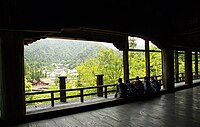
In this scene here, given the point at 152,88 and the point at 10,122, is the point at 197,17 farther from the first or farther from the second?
the point at 10,122

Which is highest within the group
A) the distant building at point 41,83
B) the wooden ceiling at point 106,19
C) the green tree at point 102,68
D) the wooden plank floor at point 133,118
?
the wooden ceiling at point 106,19

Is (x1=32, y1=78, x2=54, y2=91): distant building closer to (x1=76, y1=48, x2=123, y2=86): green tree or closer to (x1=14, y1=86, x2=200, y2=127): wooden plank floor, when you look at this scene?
(x1=76, y1=48, x2=123, y2=86): green tree

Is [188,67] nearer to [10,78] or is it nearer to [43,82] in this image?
[10,78]

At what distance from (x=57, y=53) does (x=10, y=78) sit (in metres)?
21.1

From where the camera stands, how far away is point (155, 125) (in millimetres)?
Result: 3227

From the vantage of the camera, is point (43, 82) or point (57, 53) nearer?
point (43, 82)

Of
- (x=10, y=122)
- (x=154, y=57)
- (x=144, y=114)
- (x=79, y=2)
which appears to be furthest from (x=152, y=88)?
(x=154, y=57)

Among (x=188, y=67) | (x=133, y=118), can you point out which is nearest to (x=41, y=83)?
(x=188, y=67)

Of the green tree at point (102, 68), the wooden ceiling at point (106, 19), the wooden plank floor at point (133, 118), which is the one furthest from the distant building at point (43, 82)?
the wooden plank floor at point (133, 118)

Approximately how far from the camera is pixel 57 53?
23938mm

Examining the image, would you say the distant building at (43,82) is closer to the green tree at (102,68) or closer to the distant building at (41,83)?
the distant building at (41,83)

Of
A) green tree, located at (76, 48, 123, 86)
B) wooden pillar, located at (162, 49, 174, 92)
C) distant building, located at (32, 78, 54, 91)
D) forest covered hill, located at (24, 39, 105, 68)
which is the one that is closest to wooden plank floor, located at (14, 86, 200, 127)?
wooden pillar, located at (162, 49, 174, 92)

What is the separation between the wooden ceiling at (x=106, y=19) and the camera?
3471 millimetres

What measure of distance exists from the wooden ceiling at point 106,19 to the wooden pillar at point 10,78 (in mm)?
276
